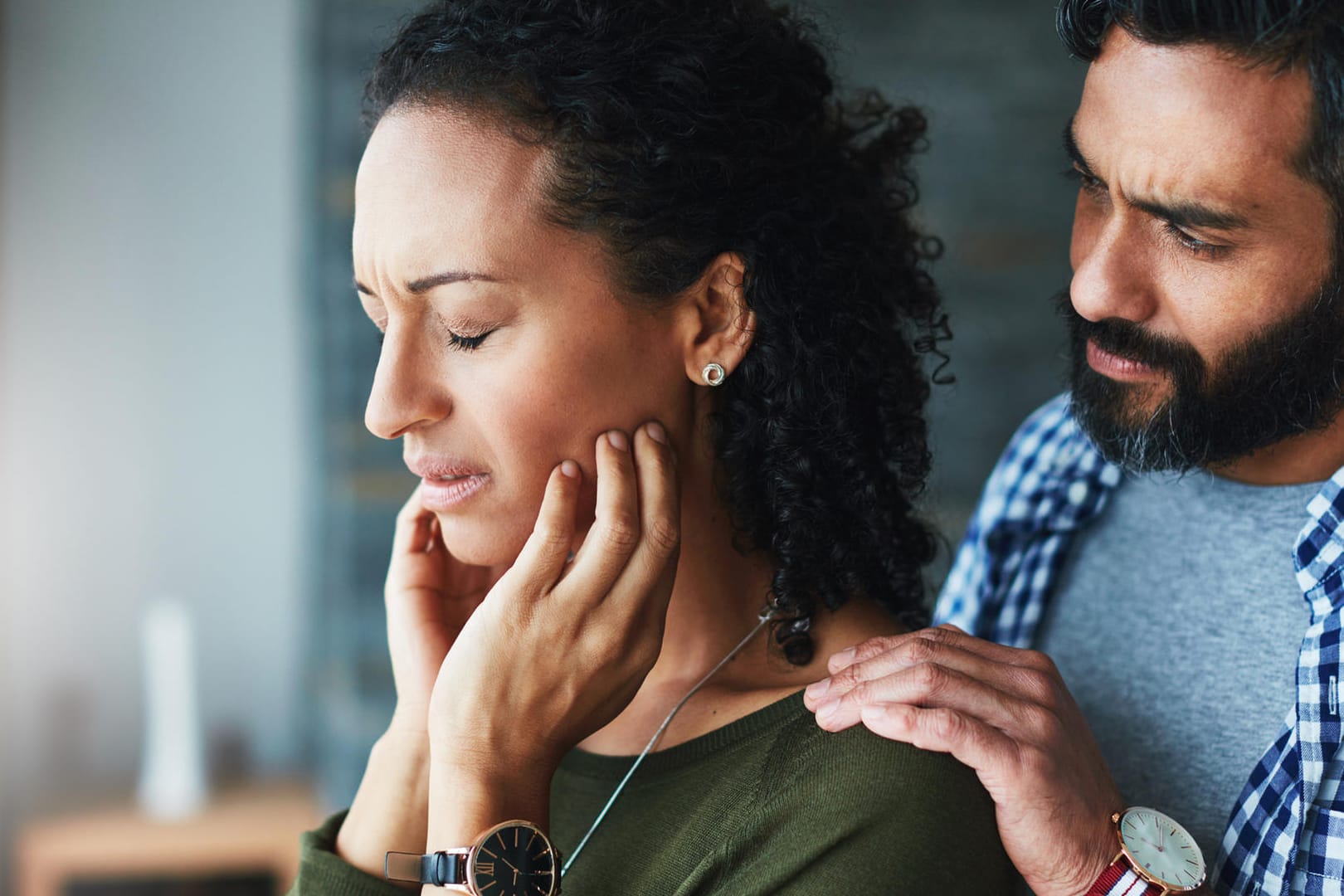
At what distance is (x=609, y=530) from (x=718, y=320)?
257mm

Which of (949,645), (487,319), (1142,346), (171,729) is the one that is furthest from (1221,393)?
(171,729)

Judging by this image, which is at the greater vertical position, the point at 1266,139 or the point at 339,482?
the point at 1266,139

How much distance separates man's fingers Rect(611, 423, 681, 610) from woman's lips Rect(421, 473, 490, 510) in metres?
0.16

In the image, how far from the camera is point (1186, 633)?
149cm

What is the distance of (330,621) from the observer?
10.9ft

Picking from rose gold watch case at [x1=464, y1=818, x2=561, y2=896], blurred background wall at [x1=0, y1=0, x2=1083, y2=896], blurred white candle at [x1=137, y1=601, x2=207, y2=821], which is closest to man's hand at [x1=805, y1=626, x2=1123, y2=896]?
rose gold watch case at [x1=464, y1=818, x2=561, y2=896]

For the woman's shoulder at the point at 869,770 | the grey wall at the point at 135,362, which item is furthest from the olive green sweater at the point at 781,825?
the grey wall at the point at 135,362

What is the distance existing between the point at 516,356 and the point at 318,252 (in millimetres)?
2169

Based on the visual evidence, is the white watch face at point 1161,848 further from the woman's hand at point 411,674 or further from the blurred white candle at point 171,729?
the blurred white candle at point 171,729

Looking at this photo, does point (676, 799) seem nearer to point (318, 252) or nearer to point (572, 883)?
point (572, 883)

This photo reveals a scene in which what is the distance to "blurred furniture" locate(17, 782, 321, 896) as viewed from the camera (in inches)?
130

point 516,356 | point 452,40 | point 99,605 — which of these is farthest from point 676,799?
point 99,605

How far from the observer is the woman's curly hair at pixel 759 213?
1254 mm

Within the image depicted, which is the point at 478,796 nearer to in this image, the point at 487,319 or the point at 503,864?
the point at 503,864
